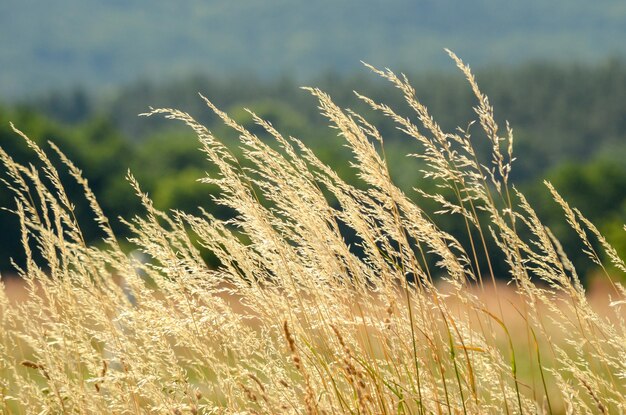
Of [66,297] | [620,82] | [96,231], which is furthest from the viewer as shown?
Answer: [620,82]

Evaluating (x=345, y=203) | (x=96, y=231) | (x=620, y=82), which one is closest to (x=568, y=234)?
(x=96, y=231)

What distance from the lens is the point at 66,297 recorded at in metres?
2.68

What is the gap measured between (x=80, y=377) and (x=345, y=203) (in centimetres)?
88

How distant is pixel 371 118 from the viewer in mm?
127375

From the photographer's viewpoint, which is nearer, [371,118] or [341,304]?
[341,304]

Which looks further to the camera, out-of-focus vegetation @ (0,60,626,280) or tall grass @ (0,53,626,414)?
out-of-focus vegetation @ (0,60,626,280)

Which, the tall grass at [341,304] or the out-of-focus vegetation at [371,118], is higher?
the out-of-focus vegetation at [371,118]

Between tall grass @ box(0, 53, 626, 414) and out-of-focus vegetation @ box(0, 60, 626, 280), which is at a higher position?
out-of-focus vegetation @ box(0, 60, 626, 280)

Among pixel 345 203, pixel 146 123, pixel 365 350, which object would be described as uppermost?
pixel 146 123

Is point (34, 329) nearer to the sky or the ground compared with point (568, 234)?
nearer to the ground

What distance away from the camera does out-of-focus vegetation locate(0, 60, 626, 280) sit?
67.2m

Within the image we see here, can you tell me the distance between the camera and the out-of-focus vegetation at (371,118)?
6719cm

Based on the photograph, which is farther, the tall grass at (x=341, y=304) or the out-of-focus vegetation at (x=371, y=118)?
the out-of-focus vegetation at (x=371, y=118)

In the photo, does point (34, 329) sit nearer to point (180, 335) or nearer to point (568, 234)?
point (180, 335)
